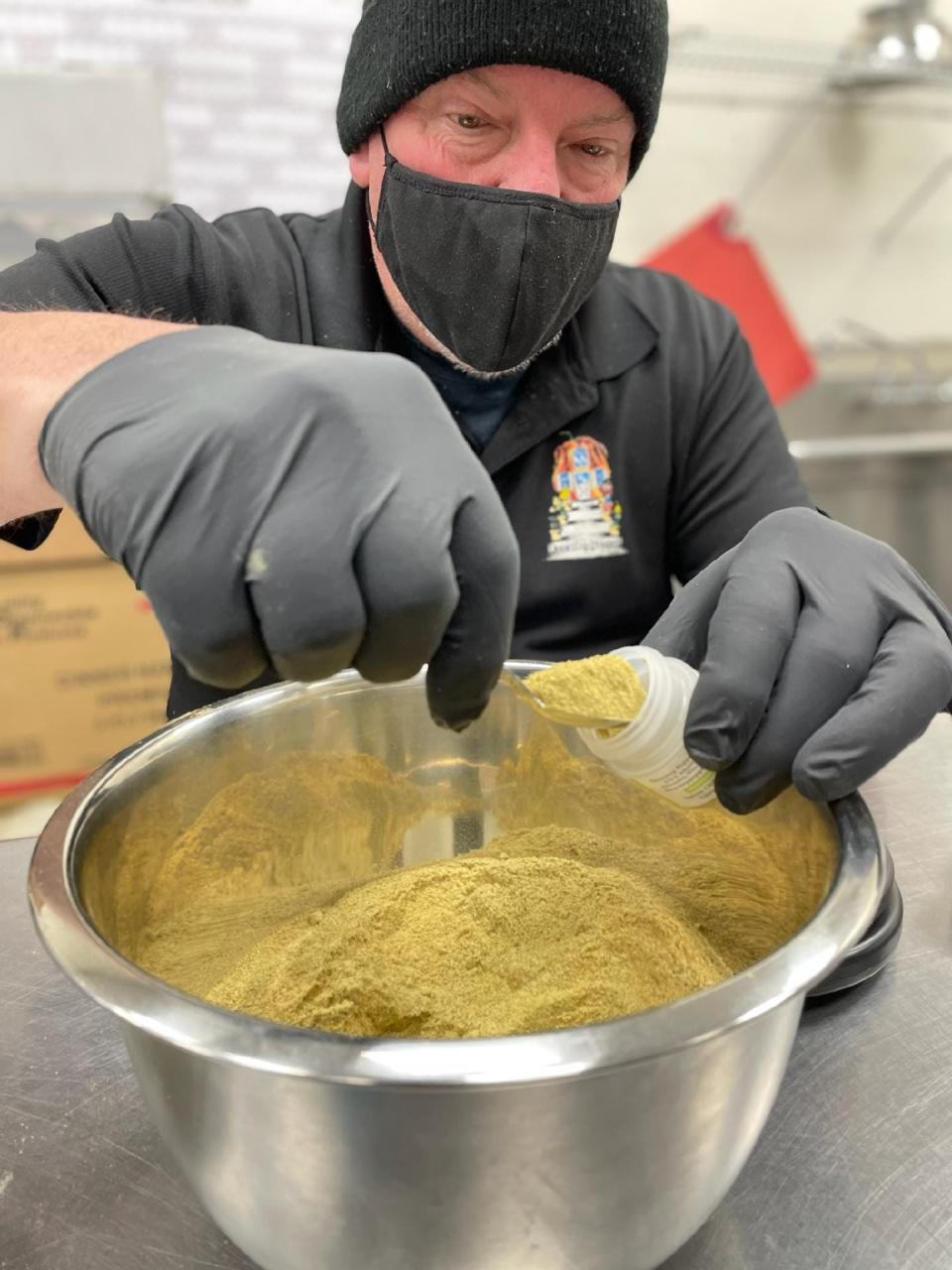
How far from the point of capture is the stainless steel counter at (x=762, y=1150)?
1.92ft

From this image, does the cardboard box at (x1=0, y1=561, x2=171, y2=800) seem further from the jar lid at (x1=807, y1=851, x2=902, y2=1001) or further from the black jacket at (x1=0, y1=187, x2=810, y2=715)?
the jar lid at (x1=807, y1=851, x2=902, y2=1001)

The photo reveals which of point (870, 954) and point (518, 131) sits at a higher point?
point (518, 131)

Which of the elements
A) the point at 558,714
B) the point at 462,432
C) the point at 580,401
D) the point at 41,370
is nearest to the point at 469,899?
the point at 558,714

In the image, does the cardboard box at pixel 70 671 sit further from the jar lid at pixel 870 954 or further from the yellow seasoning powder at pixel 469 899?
the jar lid at pixel 870 954

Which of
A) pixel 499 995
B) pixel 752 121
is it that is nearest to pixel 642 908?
pixel 499 995

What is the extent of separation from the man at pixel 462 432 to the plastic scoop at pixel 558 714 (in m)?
0.07

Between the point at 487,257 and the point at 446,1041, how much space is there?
849mm

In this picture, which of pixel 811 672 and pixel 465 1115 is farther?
pixel 811 672

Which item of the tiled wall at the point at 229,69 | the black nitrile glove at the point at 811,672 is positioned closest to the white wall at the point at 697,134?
the tiled wall at the point at 229,69

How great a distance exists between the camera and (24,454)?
603 mm

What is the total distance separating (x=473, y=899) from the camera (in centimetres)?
70

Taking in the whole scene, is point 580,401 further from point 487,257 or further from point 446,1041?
point 446,1041

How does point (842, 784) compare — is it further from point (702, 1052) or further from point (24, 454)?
point (24, 454)

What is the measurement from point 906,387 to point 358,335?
1944 mm
